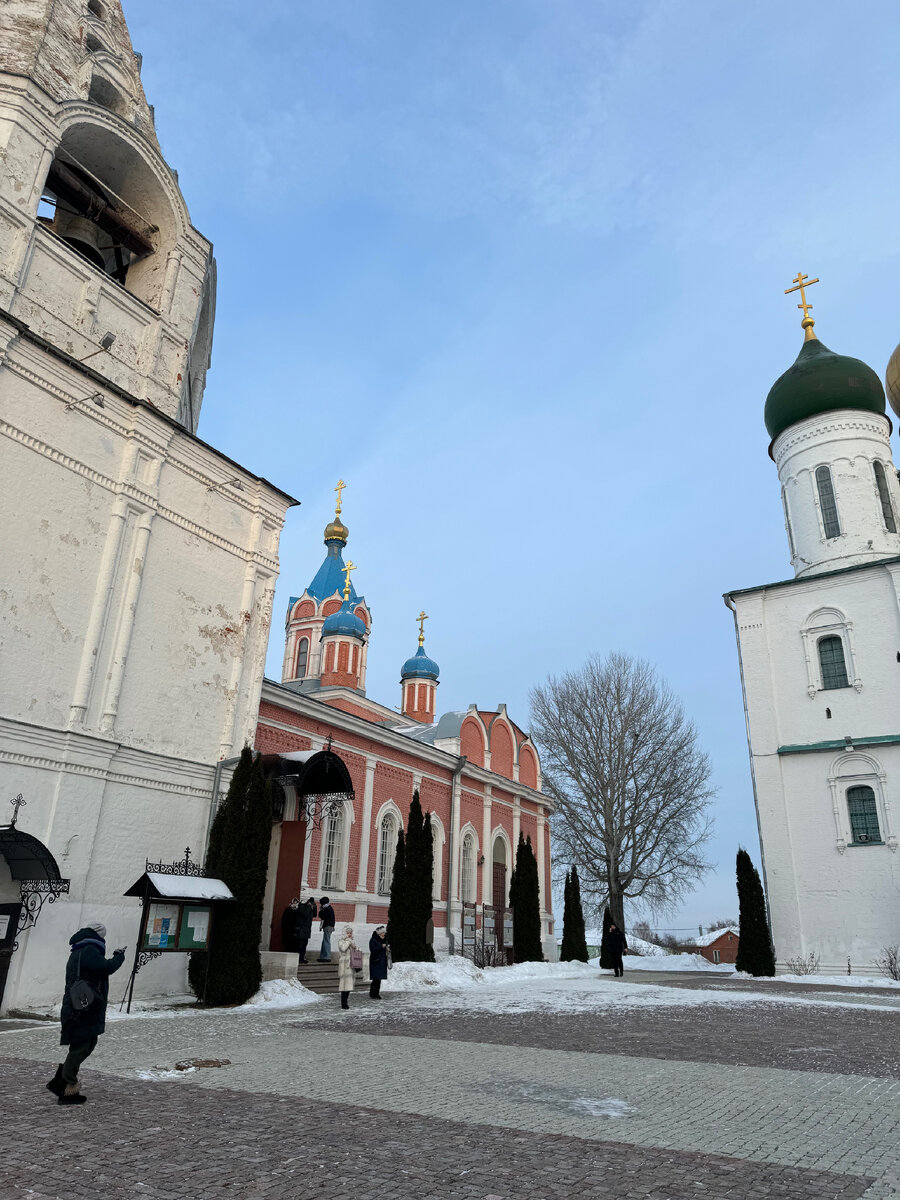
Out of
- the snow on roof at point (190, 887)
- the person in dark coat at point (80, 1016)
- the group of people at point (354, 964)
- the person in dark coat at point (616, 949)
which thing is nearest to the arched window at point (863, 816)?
the person in dark coat at point (616, 949)

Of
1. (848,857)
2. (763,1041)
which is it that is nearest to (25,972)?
(763,1041)

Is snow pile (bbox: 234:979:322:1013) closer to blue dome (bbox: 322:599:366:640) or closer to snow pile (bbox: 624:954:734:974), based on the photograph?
snow pile (bbox: 624:954:734:974)

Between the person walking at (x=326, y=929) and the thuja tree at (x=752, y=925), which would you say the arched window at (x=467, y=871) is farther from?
the person walking at (x=326, y=929)

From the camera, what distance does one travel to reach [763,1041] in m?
8.26

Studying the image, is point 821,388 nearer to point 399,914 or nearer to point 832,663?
point 832,663

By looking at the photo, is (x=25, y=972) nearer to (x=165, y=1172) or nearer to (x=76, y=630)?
(x=76, y=630)

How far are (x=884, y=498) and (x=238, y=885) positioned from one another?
2095 centimetres

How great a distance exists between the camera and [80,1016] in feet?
17.2

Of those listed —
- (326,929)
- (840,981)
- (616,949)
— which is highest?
(326,929)

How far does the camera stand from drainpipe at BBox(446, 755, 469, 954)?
72.9 ft

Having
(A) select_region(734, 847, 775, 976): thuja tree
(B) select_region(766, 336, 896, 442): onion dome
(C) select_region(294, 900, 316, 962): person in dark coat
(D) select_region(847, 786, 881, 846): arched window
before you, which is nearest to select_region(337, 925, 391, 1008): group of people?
(C) select_region(294, 900, 316, 962): person in dark coat

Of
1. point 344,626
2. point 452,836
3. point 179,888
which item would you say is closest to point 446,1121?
point 179,888

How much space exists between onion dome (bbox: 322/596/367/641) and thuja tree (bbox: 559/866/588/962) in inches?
514

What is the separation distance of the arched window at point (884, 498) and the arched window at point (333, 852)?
1724 centimetres
